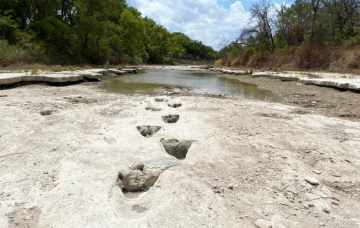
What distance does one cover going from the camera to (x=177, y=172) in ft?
7.18

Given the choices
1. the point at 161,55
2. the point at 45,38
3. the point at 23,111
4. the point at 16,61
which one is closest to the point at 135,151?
the point at 23,111

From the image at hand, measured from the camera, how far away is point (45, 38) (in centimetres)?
1880

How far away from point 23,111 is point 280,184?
13.2ft

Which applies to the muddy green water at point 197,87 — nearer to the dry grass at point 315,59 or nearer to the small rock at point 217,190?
the dry grass at point 315,59

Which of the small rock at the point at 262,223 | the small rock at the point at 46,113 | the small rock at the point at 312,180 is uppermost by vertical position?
the small rock at the point at 312,180

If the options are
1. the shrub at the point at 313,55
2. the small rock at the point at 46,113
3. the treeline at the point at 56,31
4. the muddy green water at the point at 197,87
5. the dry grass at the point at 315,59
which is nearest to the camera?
the small rock at the point at 46,113

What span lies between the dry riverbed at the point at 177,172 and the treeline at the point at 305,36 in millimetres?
12202

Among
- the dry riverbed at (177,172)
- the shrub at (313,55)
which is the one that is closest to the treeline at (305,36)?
the shrub at (313,55)

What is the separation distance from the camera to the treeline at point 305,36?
48.0ft

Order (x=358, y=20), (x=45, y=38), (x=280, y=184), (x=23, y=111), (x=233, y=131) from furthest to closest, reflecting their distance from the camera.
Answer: (x=45, y=38), (x=358, y=20), (x=23, y=111), (x=233, y=131), (x=280, y=184)

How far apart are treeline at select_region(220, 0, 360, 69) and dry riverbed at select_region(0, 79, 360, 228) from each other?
40.0ft

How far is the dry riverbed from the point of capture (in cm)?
165

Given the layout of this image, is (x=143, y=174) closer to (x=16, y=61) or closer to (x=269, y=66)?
(x=16, y=61)

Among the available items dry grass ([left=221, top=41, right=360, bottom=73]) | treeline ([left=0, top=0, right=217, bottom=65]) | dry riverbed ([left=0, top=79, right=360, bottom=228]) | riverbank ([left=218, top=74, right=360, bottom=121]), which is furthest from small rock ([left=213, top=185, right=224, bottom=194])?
treeline ([left=0, top=0, right=217, bottom=65])
